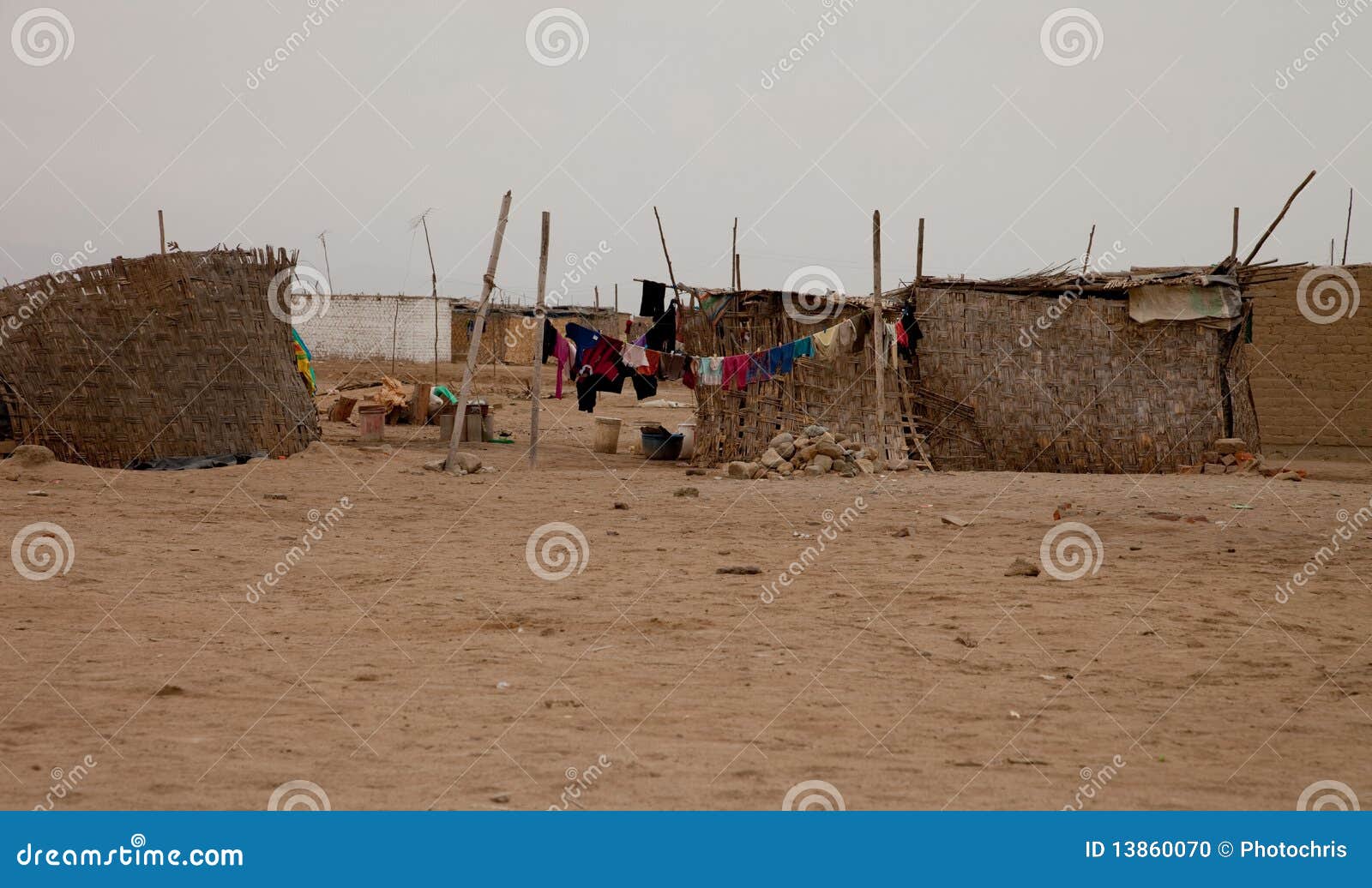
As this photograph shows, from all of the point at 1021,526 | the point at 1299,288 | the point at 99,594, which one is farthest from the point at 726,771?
the point at 1299,288

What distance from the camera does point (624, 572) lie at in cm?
699

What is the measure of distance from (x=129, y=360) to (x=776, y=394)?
23.3 feet

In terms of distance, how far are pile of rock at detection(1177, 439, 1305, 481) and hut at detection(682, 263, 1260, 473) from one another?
0.20 metres

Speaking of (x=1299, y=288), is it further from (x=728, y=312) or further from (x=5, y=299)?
(x=5, y=299)

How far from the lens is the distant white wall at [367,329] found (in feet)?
114

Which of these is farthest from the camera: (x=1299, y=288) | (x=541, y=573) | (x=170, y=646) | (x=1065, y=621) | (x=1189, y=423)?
(x=1299, y=288)

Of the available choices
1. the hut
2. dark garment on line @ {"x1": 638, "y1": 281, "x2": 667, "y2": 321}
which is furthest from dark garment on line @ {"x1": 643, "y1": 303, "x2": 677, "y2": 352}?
the hut

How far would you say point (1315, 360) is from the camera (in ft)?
50.0

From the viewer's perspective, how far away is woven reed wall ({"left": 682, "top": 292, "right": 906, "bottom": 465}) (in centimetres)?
1334

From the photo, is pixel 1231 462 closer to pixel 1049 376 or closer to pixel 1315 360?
pixel 1049 376

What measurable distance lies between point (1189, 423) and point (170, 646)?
11946 mm

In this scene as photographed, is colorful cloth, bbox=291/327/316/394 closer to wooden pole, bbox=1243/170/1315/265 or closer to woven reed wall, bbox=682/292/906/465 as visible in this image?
woven reed wall, bbox=682/292/906/465

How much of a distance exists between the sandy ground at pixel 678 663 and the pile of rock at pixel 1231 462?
3745 mm

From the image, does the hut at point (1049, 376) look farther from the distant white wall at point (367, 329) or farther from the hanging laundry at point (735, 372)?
the distant white wall at point (367, 329)
